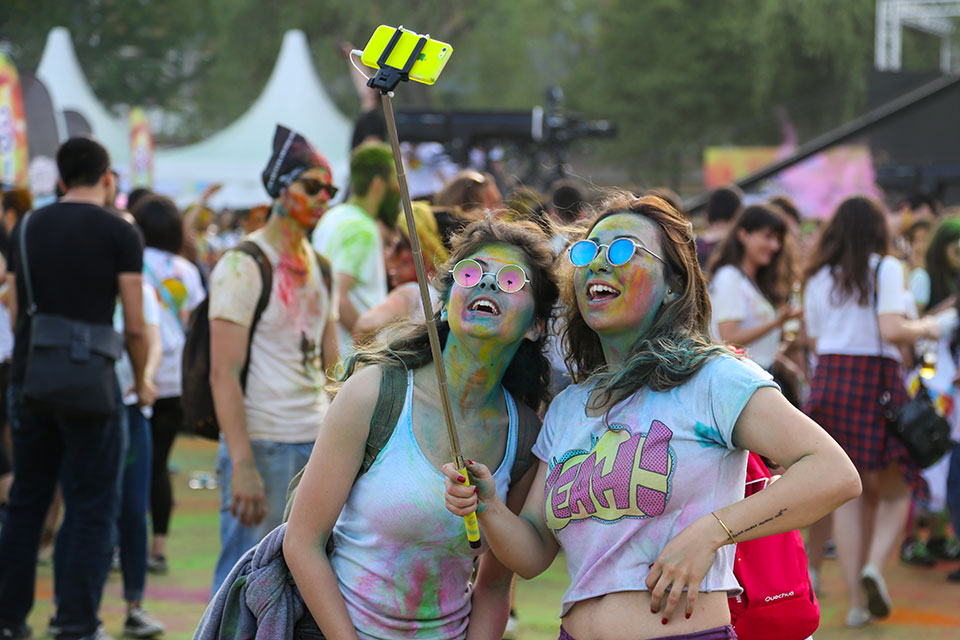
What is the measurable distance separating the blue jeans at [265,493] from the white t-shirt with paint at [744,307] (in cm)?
240

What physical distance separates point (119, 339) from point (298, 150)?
124cm

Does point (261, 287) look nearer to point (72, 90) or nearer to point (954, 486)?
point (954, 486)

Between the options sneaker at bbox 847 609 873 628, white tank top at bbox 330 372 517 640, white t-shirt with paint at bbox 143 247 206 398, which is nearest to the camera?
white tank top at bbox 330 372 517 640

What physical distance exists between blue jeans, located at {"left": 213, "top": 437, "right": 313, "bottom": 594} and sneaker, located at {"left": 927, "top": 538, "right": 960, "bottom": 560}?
176 inches

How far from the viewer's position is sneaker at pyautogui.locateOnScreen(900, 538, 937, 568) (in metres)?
6.84

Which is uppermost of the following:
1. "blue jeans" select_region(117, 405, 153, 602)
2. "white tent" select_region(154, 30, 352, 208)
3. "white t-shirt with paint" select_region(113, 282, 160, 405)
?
"white tent" select_region(154, 30, 352, 208)

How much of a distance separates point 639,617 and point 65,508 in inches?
128

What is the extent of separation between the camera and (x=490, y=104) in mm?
40562

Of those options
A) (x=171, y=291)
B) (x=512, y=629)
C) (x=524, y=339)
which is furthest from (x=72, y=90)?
(x=524, y=339)

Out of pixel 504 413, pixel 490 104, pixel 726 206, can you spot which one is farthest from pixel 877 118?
pixel 490 104

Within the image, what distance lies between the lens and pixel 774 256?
19.0 feet

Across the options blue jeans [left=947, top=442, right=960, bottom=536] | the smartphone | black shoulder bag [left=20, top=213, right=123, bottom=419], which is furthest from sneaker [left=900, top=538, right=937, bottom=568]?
the smartphone

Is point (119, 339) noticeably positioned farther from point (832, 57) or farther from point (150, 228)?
point (832, 57)

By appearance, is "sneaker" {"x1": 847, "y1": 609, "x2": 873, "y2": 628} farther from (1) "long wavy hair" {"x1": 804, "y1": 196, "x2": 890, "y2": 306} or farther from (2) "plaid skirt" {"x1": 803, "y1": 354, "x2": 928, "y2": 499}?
(1) "long wavy hair" {"x1": 804, "y1": 196, "x2": 890, "y2": 306}
